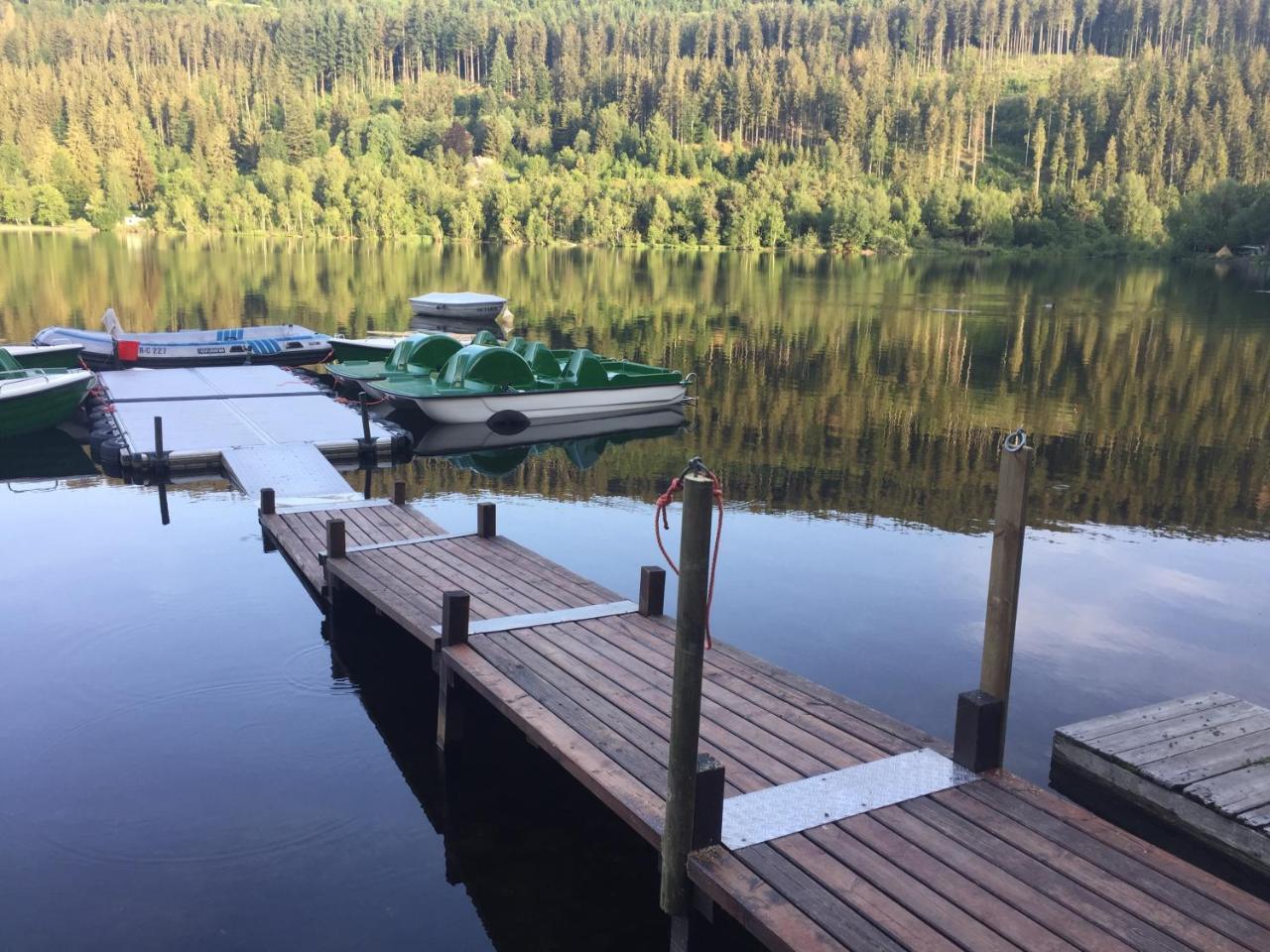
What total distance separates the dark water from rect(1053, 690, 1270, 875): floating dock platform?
27.9 inches

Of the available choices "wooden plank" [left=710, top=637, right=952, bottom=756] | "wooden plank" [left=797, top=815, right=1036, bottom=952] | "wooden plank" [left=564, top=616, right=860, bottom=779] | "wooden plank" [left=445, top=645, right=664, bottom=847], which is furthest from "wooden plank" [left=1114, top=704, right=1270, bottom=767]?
"wooden plank" [left=445, top=645, right=664, bottom=847]

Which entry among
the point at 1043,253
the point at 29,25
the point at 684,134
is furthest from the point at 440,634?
the point at 29,25

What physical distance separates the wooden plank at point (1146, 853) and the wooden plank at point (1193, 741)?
229 cm

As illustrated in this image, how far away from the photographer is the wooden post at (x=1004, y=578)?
7.01 metres

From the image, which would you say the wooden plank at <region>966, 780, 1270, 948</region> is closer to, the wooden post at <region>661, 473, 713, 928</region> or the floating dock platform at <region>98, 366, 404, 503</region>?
the wooden post at <region>661, 473, 713, 928</region>

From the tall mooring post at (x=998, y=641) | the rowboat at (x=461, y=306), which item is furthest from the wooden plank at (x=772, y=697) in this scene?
the rowboat at (x=461, y=306)

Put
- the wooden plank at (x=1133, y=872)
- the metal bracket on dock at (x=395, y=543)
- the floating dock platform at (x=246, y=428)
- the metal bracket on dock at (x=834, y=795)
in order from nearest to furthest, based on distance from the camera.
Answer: the wooden plank at (x=1133, y=872), the metal bracket on dock at (x=834, y=795), the metal bracket on dock at (x=395, y=543), the floating dock platform at (x=246, y=428)

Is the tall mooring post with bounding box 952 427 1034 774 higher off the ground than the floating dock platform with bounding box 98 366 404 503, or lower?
higher

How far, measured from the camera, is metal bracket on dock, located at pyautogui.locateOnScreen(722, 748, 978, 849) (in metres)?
6.65

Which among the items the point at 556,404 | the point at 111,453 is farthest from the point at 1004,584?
the point at 556,404

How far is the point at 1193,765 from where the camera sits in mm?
8867

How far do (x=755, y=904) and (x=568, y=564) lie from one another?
32.7 feet

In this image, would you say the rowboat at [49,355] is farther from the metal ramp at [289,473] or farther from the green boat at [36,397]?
the metal ramp at [289,473]

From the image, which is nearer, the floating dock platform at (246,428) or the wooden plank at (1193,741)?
the wooden plank at (1193,741)
